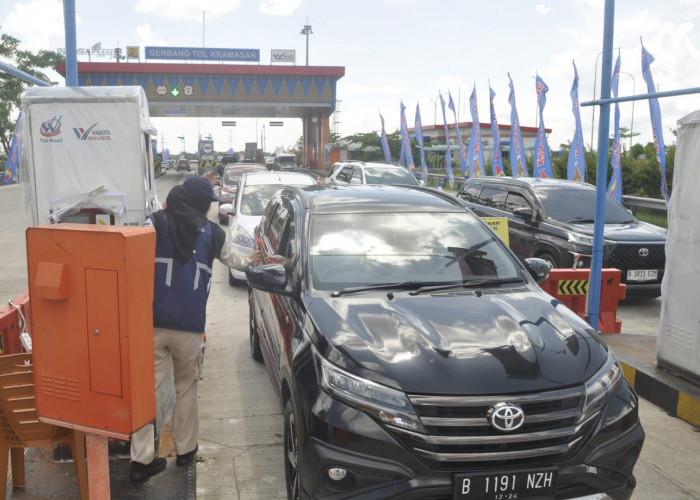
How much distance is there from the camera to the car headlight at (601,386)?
10.0ft

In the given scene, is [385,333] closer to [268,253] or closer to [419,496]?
[419,496]

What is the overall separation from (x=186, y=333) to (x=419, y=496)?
1867 millimetres

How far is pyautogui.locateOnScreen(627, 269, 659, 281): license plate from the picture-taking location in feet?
29.6

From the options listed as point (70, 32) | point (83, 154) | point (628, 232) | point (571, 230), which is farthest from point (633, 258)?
point (70, 32)

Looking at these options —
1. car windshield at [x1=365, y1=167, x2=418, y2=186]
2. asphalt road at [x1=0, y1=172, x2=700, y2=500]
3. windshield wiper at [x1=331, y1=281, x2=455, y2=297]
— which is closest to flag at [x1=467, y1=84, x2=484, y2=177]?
car windshield at [x1=365, y1=167, x2=418, y2=186]

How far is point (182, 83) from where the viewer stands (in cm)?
4278

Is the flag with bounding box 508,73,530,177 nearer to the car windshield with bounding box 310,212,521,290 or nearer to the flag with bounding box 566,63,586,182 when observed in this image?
the flag with bounding box 566,63,586,182

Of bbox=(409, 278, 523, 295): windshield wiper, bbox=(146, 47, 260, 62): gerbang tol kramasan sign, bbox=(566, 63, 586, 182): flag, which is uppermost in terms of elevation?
bbox=(146, 47, 260, 62): gerbang tol kramasan sign

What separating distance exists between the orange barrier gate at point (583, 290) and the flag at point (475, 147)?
19.6m

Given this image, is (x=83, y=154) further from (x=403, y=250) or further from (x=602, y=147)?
(x=602, y=147)

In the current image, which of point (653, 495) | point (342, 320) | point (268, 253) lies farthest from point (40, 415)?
point (653, 495)

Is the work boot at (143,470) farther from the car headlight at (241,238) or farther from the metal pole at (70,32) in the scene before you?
the metal pole at (70,32)

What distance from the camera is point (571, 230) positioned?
9.27 metres

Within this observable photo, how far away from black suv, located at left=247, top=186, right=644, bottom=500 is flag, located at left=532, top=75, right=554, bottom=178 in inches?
700
